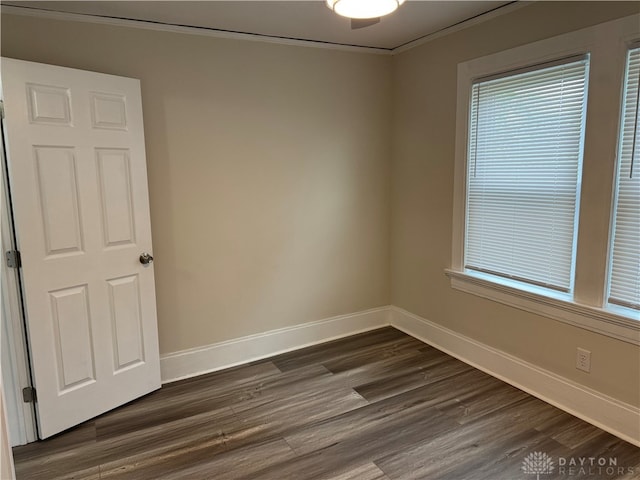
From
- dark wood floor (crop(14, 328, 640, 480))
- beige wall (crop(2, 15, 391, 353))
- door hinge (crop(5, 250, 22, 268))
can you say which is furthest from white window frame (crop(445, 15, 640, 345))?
door hinge (crop(5, 250, 22, 268))

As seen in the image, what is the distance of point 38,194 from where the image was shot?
2279 millimetres

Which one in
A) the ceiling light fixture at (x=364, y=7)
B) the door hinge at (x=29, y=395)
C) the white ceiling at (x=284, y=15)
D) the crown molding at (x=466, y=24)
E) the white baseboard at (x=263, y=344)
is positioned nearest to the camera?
the ceiling light fixture at (x=364, y=7)

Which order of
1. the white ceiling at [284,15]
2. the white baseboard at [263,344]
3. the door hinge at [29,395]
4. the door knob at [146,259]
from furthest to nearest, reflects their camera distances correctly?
1. the white baseboard at [263,344]
2. the door knob at [146,259]
3. the white ceiling at [284,15]
4. the door hinge at [29,395]

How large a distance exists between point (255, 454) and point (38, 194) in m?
1.81

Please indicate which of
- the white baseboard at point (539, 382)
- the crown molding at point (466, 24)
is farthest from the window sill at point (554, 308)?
the crown molding at point (466, 24)

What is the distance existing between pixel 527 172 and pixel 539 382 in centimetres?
135

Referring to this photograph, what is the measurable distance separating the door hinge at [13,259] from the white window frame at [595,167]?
2.97 m

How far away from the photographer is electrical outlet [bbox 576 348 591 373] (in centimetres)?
245

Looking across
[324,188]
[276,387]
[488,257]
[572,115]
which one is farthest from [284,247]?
[572,115]

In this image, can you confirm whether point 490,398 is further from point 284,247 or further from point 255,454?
point 284,247

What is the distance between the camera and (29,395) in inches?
93.4

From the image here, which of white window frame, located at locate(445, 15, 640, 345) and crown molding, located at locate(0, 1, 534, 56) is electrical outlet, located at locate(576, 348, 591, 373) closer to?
white window frame, located at locate(445, 15, 640, 345)

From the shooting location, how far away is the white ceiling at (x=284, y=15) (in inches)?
97.2

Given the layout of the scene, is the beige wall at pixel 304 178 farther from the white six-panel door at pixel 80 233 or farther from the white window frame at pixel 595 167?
the white six-panel door at pixel 80 233
